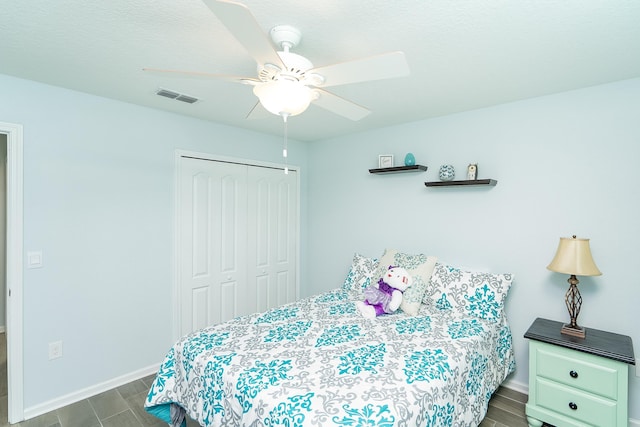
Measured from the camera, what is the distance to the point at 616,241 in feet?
7.30

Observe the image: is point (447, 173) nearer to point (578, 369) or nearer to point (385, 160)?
point (385, 160)

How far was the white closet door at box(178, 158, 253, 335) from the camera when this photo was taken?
3.11 m

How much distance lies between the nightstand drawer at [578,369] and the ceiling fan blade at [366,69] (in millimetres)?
2036

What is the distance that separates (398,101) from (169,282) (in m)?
2.55

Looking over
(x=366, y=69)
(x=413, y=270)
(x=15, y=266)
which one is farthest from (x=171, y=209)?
(x=366, y=69)

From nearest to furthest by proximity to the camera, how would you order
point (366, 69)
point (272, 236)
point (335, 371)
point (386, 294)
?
1. point (366, 69)
2. point (335, 371)
3. point (386, 294)
4. point (272, 236)

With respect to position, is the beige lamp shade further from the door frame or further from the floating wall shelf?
the door frame

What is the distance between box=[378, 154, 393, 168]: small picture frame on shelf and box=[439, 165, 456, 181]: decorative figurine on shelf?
1.80ft

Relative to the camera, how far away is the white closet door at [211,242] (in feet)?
10.2

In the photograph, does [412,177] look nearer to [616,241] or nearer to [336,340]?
[616,241]

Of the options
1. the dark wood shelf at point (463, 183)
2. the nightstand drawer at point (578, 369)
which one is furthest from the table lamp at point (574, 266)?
the dark wood shelf at point (463, 183)

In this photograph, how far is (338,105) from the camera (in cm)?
173

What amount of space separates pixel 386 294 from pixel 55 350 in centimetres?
250

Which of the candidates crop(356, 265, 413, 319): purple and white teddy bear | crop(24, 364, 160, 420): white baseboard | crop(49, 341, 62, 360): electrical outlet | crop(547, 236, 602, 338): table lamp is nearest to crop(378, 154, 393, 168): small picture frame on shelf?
crop(356, 265, 413, 319): purple and white teddy bear
